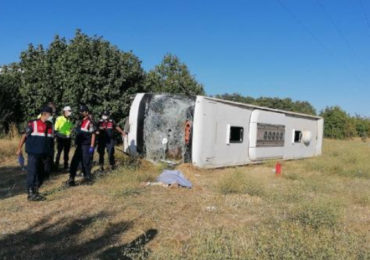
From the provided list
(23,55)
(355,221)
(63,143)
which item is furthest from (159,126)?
(23,55)

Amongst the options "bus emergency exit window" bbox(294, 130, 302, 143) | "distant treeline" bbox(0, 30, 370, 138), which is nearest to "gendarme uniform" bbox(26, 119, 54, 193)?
"distant treeline" bbox(0, 30, 370, 138)

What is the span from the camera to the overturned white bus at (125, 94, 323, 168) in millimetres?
10391

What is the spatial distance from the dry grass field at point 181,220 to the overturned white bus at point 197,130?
4.74 feet

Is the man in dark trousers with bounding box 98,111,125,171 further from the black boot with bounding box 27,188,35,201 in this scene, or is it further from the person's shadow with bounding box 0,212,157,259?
the person's shadow with bounding box 0,212,157,259

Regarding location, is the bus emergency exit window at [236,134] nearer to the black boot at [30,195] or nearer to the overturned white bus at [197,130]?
the overturned white bus at [197,130]

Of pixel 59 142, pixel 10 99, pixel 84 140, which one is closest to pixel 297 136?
pixel 59 142

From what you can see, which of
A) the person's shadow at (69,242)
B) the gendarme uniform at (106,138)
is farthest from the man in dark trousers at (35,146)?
the gendarme uniform at (106,138)

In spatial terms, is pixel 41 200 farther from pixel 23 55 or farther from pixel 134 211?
pixel 23 55

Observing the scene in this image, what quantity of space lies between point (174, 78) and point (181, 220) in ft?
78.2

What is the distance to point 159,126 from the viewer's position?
35.6ft

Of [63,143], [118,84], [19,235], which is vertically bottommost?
[19,235]

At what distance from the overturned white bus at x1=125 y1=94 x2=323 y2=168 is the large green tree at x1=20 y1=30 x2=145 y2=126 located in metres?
5.26

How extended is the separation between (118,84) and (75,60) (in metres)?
2.07

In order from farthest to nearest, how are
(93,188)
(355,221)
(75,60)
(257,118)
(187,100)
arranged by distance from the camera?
(75,60)
(257,118)
(187,100)
(93,188)
(355,221)
